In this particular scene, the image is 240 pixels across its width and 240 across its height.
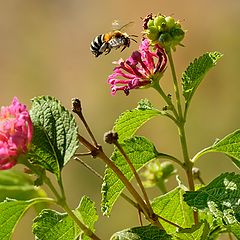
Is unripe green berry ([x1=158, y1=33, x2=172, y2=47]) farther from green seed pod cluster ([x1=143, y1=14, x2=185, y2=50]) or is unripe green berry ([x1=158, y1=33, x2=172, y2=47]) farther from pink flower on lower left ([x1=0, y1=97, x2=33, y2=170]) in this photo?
pink flower on lower left ([x1=0, y1=97, x2=33, y2=170])

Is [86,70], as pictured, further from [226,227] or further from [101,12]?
[226,227]

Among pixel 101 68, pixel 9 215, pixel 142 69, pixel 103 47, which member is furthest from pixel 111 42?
pixel 101 68

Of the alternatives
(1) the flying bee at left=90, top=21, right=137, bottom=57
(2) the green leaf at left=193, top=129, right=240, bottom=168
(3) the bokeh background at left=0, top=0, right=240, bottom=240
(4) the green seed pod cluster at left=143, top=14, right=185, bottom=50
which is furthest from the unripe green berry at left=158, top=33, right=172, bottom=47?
(3) the bokeh background at left=0, top=0, right=240, bottom=240

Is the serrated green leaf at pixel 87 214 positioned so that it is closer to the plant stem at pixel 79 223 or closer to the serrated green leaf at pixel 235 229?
the plant stem at pixel 79 223

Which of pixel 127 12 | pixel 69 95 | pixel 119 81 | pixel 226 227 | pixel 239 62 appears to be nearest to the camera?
pixel 226 227

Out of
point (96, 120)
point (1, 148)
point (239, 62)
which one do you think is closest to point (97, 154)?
point (1, 148)

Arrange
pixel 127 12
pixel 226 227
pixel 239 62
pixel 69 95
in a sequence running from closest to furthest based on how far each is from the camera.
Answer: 1. pixel 226 227
2. pixel 239 62
3. pixel 69 95
4. pixel 127 12

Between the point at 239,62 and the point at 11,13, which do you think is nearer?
the point at 239,62

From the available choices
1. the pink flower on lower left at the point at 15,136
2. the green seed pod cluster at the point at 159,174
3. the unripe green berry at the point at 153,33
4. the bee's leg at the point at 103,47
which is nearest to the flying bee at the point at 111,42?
the bee's leg at the point at 103,47
